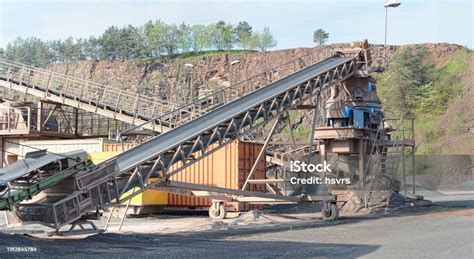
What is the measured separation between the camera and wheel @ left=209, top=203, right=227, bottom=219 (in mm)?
23609

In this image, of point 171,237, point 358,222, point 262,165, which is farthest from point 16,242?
point 262,165

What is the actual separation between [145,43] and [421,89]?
57.6 m

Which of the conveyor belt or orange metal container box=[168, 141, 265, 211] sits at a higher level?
the conveyor belt

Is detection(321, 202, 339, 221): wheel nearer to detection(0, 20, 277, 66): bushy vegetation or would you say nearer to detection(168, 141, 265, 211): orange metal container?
detection(168, 141, 265, 211): orange metal container

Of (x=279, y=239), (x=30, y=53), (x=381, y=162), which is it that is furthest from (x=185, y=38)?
(x=279, y=239)

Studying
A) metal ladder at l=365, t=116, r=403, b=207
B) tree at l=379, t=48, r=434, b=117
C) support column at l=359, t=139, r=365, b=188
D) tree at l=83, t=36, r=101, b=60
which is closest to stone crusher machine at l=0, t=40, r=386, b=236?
support column at l=359, t=139, r=365, b=188

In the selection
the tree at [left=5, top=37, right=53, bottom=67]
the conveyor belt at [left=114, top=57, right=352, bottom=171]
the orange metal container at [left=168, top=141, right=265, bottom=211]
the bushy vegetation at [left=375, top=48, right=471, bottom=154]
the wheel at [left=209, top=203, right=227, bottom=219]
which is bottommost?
the wheel at [left=209, top=203, right=227, bottom=219]

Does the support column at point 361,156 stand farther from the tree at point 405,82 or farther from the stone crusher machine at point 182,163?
the tree at point 405,82

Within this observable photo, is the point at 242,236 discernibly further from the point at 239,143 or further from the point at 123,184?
the point at 239,143

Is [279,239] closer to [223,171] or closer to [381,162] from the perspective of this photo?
[223,171]

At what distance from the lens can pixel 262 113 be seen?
2091 cm

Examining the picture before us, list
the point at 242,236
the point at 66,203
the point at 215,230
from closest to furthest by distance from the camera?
1. the point at 66,203
2. the point at 242,236
3. the point at 215,230

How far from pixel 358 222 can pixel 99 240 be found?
377 inches

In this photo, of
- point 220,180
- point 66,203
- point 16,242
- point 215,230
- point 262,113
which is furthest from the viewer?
point 220,180
